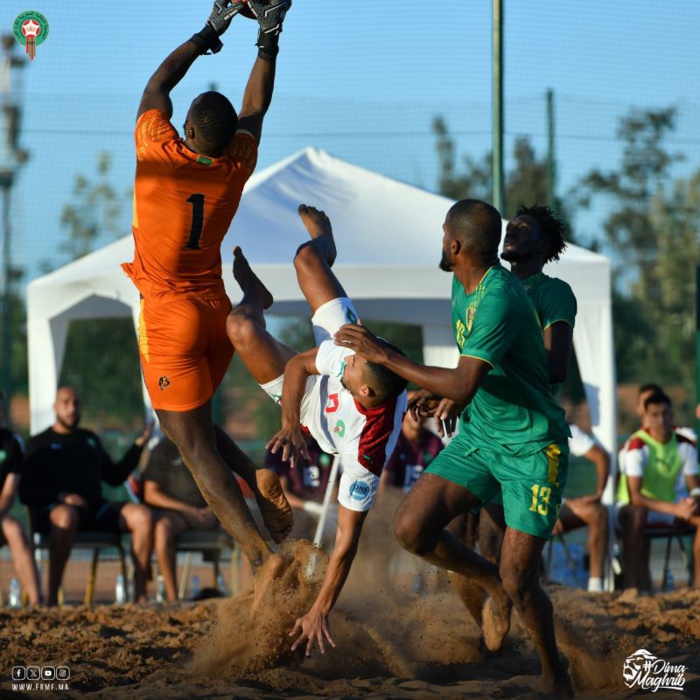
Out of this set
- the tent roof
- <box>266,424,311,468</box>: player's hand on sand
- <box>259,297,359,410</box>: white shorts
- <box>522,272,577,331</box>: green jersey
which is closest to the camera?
<box>266,424,311,468</box>: player's hand on sand

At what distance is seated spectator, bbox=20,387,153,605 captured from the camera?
8.70 m

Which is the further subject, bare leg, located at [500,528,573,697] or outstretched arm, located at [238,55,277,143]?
outstretched arm, located at [238,55,277,143]

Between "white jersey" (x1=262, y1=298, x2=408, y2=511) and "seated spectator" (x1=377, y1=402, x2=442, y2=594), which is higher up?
"white jersey" (x1=262, y1=298, x2=408, y2=511)

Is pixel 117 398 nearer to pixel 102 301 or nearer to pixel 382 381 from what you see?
pixel 102 301

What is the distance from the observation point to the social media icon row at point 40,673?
5160 millimetres

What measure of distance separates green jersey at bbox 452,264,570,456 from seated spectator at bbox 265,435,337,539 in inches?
146

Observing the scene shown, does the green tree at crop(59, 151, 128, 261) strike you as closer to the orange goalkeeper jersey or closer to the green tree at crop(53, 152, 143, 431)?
the green tree at crop(53, 152, 143, 431)

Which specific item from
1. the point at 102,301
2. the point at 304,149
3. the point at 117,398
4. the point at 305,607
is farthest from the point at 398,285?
the point at 117,398

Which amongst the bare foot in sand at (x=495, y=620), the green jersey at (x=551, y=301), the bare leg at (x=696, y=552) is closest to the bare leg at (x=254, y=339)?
the green jersey at (x=551, y=301)

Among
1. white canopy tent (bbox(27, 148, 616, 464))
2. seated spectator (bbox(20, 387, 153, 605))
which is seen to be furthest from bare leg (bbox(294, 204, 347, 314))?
seated spectator (bbox(20, 387, 153, 605))

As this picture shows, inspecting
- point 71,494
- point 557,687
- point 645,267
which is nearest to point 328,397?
point 557,687

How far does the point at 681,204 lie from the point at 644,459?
21.0 ft

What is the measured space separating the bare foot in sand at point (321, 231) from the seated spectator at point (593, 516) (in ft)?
11.3

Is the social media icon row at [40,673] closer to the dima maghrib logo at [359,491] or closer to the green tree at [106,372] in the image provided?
the dima maghrib logo at [359,491]
